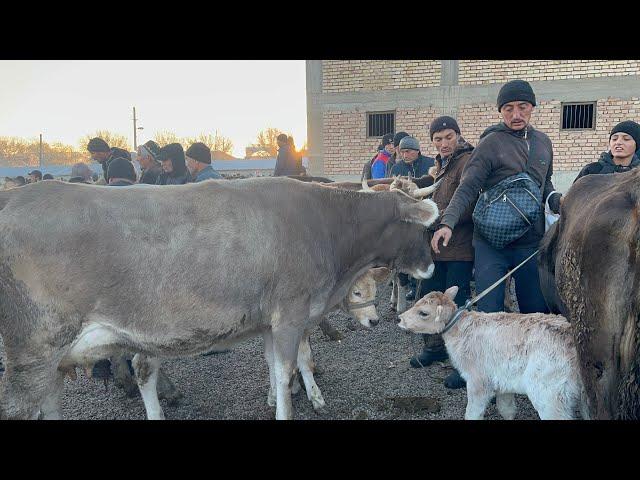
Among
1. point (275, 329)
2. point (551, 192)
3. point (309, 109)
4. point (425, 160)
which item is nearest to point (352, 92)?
point (309, 109)

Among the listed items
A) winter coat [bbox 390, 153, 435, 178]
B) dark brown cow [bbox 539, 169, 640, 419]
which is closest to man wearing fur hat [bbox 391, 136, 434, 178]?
winter coat [bbox 390, 153, 435, 178]

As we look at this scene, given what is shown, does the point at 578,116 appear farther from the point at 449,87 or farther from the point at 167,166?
the point at 167,166

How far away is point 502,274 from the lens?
4.49 m

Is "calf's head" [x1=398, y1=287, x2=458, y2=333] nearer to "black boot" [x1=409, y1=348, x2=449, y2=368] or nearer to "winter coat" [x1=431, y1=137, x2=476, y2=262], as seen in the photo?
"winter coat" [x1=431, y1=137, x2=476, y2=262]

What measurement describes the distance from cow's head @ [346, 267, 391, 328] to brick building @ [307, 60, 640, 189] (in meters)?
12.2

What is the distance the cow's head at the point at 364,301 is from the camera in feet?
16.6

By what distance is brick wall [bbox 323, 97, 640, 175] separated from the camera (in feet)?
50.1

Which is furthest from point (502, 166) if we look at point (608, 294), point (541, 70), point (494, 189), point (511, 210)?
point (541, 70)

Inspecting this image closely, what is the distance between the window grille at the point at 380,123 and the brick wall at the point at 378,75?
86 cm

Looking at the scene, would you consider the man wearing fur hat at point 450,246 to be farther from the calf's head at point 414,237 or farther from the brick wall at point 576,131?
the brick wall at point 576,131

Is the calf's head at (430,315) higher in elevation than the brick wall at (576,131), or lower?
lower

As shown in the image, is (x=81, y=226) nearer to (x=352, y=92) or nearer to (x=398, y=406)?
(x=398, y=406)

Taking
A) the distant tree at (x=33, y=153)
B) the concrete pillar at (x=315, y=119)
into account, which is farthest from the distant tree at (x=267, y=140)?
the concrete pillar at (x=315, y=119)

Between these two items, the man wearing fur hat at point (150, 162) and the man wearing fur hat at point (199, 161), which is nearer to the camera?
the man wearing fur hat at point (199, 161)
